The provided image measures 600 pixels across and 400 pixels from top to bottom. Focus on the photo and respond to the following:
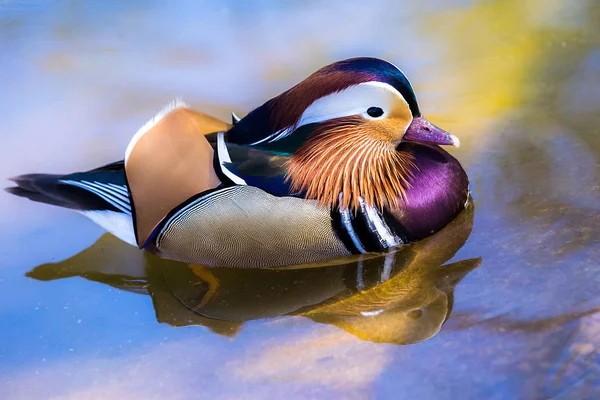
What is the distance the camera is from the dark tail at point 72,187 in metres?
2.98

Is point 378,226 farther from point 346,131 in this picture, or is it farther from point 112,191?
point 112,191

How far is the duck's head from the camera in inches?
114

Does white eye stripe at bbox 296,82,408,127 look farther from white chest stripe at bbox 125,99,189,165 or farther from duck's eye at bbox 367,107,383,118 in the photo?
white chest stripe at bbox 125,99,189,165

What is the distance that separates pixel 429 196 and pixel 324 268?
541 millimetres

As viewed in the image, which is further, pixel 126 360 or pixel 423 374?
pixel 126 360

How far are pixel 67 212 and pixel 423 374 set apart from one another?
1974 millimetres

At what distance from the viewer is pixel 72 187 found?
298cm

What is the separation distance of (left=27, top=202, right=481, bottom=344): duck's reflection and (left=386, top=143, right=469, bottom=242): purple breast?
0.36 feet

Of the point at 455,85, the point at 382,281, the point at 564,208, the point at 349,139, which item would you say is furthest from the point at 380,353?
the point at 455,85

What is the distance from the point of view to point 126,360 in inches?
106

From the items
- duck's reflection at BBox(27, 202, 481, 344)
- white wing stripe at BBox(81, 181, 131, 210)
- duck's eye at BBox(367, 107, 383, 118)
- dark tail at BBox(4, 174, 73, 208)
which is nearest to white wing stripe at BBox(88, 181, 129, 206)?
white wing stripe at BBox(81, 181, 131, 210)

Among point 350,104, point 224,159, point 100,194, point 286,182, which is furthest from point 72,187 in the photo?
point 350,104

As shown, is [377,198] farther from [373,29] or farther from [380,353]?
[373,29]

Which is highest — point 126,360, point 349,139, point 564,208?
point 349,139
